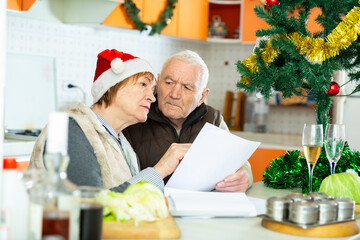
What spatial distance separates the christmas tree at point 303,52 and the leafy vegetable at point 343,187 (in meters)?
0.39

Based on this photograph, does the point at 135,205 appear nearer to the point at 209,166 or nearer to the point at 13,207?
the point at 13,207

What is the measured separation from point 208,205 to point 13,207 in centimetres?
63

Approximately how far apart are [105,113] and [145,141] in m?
0.49

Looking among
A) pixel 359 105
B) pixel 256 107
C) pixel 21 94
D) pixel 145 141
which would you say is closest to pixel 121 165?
pixel 145 141

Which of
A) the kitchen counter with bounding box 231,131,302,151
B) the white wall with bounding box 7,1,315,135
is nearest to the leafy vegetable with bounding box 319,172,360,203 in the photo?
the white wall with bounding box 7,1,315,135

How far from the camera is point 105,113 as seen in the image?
1.94 meters

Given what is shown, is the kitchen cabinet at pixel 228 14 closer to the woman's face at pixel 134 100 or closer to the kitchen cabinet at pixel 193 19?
the kitchen cabinet at pixel 193 19

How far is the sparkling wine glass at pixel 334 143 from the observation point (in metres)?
1.77

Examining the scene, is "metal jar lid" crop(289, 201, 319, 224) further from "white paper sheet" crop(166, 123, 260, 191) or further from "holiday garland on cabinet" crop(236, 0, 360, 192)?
"holiday garland on cabinet" crop(236, 0, 360, 192)

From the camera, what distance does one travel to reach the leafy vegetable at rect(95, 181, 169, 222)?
1161 millimetres

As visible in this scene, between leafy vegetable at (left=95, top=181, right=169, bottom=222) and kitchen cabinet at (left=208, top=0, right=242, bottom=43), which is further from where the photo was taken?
kitchen cabinet at (left=208, top=0, right=242, bottom=43)

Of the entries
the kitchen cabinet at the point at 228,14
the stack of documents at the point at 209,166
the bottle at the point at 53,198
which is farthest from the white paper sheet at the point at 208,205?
the kitchen cabinet at the point at 228,14

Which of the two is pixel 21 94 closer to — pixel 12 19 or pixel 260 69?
pixel 12 19

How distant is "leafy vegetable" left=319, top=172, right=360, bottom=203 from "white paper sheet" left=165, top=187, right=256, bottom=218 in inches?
10.7
